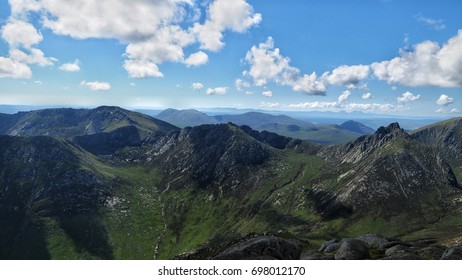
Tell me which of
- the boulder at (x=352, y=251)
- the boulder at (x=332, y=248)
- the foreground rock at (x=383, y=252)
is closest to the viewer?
the foreground rock at (x=383, y=252)

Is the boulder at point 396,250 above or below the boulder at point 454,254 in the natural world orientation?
below

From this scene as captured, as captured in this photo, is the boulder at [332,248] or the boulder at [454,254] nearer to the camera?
the boulder at [454,254]

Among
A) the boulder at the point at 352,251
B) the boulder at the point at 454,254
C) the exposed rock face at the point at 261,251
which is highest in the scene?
the boulder at the point at 454,254

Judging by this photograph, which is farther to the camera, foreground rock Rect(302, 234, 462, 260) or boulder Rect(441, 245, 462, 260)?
foreground rock Rect(302, 234, 462, 260)

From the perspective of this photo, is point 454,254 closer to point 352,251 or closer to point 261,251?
point 352,251

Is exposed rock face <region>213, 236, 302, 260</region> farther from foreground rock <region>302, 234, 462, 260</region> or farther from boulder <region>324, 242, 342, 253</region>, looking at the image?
boulder <region>324, 242, 342, 253</region>

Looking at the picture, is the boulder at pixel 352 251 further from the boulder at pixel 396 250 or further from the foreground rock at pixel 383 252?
the boulder at pixel 396 250

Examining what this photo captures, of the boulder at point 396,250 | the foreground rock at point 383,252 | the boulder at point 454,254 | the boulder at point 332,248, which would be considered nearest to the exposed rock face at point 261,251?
the foreground rock at point 383,252

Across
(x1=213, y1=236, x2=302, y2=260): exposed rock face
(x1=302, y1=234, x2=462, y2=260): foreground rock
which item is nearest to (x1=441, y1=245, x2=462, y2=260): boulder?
(x1=302, y1=234, x2=462, y2=260): foreground rock
